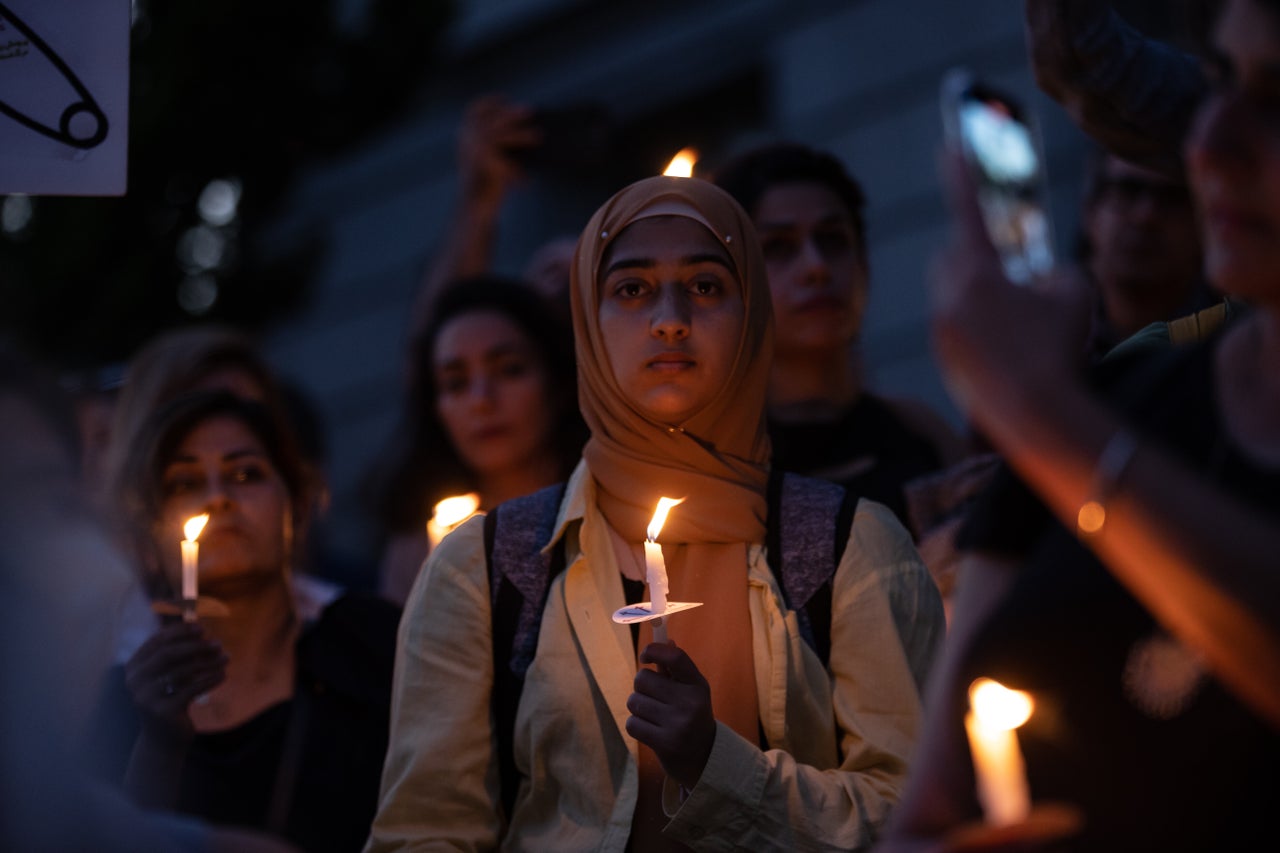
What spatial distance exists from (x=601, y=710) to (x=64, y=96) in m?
1.61

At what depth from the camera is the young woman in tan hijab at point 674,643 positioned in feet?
8.85

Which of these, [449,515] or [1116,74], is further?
[449,515]

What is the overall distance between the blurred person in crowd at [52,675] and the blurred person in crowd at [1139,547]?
40.1 inches

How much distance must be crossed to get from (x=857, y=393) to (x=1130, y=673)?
2514mm

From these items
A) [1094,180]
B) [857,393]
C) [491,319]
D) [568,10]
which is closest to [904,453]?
[857,393]

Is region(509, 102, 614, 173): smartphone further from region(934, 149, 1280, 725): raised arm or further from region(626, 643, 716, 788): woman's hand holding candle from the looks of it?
region(934, 149, 1280, 725): raised arm

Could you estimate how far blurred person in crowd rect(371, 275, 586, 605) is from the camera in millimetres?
4617

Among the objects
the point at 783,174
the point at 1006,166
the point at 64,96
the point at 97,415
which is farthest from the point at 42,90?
the point at 1006,166

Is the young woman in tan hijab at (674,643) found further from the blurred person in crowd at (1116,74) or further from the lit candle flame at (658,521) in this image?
the blurred person in crowd at (1116,74)

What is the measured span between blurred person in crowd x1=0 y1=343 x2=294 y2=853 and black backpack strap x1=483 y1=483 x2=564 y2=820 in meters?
0.60

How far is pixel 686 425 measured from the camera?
10.1ft

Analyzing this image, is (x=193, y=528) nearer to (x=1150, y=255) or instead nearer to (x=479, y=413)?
(x=479, y=413)

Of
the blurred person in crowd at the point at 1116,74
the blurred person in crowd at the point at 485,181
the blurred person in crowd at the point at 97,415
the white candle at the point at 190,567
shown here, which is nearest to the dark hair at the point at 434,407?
the blurred person in crowd at the point at 485,181

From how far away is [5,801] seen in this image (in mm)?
2094
